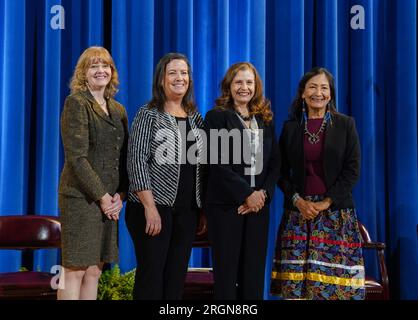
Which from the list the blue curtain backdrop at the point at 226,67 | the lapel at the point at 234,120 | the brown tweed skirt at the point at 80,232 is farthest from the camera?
the blue curtain backdrop at the point at 226,67

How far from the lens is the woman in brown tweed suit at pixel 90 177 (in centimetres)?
249

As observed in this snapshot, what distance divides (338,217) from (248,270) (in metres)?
0.54

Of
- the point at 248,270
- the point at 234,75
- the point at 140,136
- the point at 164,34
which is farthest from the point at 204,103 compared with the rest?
the point at 248,270

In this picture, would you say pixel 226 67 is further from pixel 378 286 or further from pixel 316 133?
pixel 378 286

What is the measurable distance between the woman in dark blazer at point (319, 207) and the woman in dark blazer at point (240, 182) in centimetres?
16

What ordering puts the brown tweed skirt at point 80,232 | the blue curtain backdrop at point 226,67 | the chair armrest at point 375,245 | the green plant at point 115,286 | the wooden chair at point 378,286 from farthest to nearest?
the blue curtain backdrop at point 226,67 < the green plant at point 115,286 < the chair armrest at point 375,245 < the wooden chair at point 378,286 < the brown tweed skirt at point 80,232

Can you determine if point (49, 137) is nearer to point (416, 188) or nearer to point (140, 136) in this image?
point (140, 136)

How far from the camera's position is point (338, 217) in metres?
2.80

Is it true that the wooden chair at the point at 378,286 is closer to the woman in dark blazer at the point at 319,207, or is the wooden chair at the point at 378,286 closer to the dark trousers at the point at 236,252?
the woman in dark blazer at the point at 319,207

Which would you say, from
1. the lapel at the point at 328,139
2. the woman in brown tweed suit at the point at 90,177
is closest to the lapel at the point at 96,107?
the woman in brown tweed suit at the point at 90,177

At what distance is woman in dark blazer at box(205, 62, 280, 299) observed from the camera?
262 centimetres

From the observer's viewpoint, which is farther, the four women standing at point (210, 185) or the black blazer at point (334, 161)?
the black blazer at point (334, 161)

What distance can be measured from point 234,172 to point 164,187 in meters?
0.35

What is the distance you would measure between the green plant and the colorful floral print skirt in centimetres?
100
